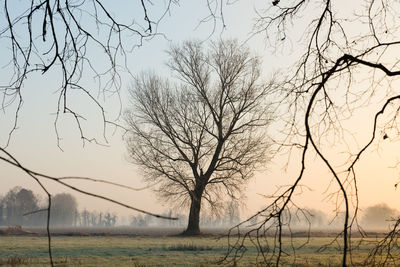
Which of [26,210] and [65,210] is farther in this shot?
[65,210]

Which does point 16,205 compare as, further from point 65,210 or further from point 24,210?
point 65,210

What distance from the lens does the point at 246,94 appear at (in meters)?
29.2

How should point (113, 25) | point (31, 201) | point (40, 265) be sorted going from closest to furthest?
point (113, 25) → point (40, 265) → point (31, 201)

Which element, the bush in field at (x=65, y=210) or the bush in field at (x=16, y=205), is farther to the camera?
the bush in field at (x=65, y=210)

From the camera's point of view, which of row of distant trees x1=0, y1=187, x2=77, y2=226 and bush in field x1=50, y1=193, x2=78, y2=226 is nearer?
row of distant trees x1=0, y1=187, x2=77, y2=226

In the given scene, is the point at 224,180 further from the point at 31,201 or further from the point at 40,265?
the point at 31,201

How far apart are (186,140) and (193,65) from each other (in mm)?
4875

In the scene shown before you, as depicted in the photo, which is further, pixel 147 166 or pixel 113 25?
pixel 147 166

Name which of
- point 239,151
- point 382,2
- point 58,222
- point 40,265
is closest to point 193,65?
point 239,151

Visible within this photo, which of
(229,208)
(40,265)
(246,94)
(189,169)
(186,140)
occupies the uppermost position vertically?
(246,94)

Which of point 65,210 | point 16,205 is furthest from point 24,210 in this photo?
point 65,210

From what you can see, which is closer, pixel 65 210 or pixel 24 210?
pixel 24 210

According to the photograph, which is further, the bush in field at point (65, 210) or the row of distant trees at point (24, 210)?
the bush in field at point (65, 210)

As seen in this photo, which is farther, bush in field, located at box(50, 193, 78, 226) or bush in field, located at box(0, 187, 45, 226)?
bush in field, located at box(50, 193, 78, 226)
